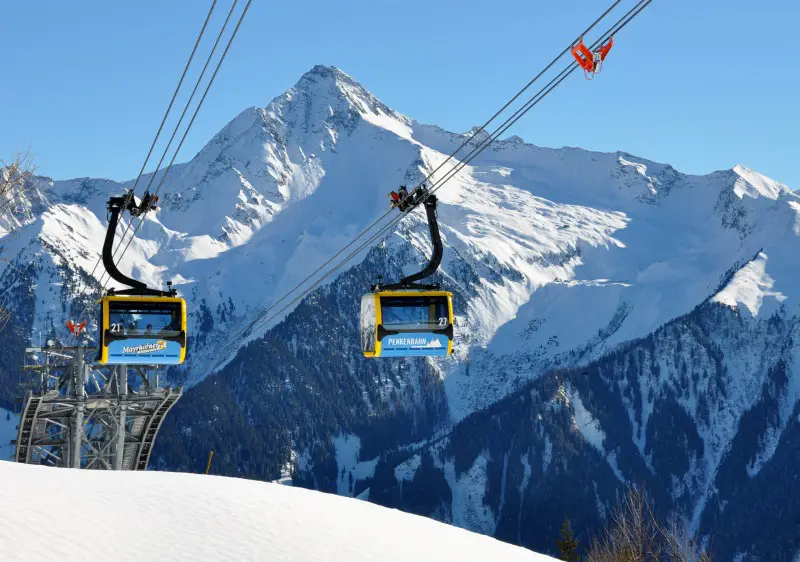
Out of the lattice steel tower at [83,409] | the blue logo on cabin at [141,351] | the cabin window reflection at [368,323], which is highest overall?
the cabin window reflection at [368,323]

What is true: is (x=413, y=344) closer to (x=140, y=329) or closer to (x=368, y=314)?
(x=368, y=314)

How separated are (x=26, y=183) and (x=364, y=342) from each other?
8.87 m

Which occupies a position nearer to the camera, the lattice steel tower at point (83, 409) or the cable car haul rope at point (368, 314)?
the cable car haul rope at point (368, 314)

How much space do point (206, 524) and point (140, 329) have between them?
9.97 meters

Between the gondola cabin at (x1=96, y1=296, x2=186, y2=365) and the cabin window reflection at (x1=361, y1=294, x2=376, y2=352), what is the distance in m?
4.74

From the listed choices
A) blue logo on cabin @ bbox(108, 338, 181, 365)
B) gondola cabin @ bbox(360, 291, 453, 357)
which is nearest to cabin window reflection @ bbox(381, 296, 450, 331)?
gondola cabin @ bbox(360, 291, 453, 357)

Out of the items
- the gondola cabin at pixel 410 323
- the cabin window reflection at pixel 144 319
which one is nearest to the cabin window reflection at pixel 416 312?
the gondola cabin at pixel 410 323

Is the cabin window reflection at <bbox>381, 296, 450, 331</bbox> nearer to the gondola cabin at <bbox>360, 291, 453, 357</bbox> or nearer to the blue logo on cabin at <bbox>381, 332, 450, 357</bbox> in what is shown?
the gondola cabin at <bbox>360, 291, 453, 357</bbox>

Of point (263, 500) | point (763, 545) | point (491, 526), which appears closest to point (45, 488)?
point (263, 500)

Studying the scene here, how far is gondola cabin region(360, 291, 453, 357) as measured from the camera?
78.8 ft

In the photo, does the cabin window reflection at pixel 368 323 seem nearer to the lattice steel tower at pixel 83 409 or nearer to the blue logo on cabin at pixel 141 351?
the blue logo on cabin at pixel 141 351

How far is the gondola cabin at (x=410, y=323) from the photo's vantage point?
24031mm

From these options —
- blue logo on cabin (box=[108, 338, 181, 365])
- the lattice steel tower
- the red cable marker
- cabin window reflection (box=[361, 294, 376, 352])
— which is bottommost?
the lattice steel tower

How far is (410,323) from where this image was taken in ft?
79.8
